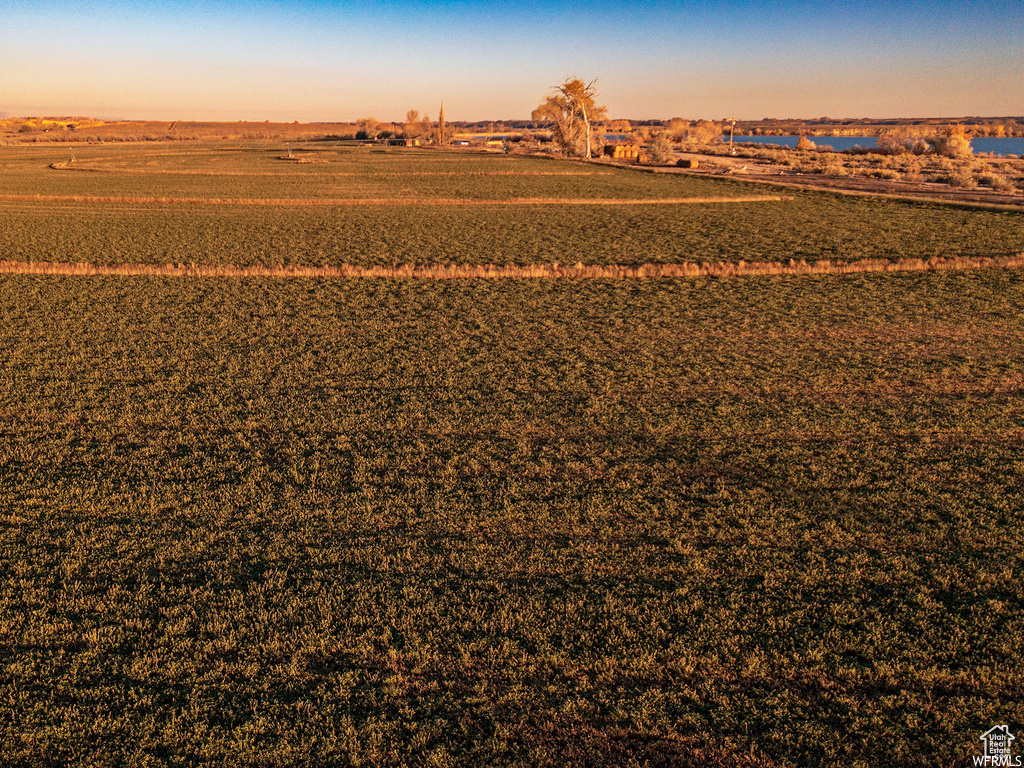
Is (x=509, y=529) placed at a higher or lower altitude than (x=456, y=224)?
lower

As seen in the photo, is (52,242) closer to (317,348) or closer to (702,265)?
(317,348)

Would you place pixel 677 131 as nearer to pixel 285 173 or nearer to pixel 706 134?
pixel 706 134

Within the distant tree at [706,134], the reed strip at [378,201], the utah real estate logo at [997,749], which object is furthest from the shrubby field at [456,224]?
the distant tree at [706,134]

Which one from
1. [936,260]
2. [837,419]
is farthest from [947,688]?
[936,260]

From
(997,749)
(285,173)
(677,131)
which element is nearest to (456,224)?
(997,749)

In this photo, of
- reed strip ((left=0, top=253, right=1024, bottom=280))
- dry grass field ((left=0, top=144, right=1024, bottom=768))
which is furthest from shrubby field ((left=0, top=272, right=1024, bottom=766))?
reed strip ((left=0, top=253, right=1024, bottom=280))

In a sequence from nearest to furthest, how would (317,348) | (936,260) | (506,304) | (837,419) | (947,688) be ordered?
(947,688) < (837,419) < (317,348) < (506,304) < (936,260)

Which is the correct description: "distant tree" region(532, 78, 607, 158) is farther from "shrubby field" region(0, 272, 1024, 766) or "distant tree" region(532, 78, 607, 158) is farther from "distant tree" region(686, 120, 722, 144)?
"shrubby field" region(0, 272, 1024, 766)
